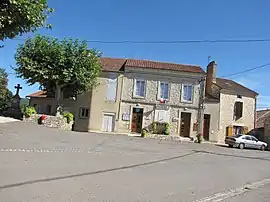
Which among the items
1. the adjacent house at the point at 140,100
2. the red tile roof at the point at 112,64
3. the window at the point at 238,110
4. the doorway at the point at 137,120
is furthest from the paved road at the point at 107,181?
the window at the point at 238,110

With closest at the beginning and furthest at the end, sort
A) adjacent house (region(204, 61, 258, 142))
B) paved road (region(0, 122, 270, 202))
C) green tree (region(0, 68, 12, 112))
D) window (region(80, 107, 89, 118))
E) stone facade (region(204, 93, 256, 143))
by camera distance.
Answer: paved road (region(0, 122, 270, 202)), green tree (region(0, 68, 12, 112)), window (region(80, 107, 89, 118)), stone facade (region(204, 93, 256, 143)), adjacent house (region(204, 61, 258, 142))

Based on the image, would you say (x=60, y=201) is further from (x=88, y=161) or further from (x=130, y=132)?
(x=130, y=132)

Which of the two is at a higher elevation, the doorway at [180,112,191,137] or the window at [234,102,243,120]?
the window at [234,102,243,120]

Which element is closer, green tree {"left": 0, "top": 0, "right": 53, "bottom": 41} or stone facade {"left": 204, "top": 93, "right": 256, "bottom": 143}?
green tree {"left": 0, "top": 0, "right": 53, "bottom": 41}

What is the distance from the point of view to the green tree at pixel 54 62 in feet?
91.2

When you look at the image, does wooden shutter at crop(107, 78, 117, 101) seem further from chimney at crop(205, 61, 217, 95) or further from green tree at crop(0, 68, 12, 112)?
chimney at crop(205, 61, 217, 95)

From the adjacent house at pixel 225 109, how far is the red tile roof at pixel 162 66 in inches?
128

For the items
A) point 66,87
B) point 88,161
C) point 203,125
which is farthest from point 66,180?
point 203,125

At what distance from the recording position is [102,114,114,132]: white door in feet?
112

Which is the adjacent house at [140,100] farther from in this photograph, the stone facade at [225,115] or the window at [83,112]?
the stone facade at [225,115]

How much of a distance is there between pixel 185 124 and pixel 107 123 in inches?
326

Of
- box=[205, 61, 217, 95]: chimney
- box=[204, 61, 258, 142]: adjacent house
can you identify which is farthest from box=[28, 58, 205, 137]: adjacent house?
box=[205, 61, 217, 95]: chimney

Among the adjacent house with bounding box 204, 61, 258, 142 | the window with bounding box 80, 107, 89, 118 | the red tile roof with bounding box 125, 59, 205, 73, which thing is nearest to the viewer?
the window with bounding box 80, 107, 89, 118

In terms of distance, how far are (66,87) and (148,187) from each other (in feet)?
79.0
